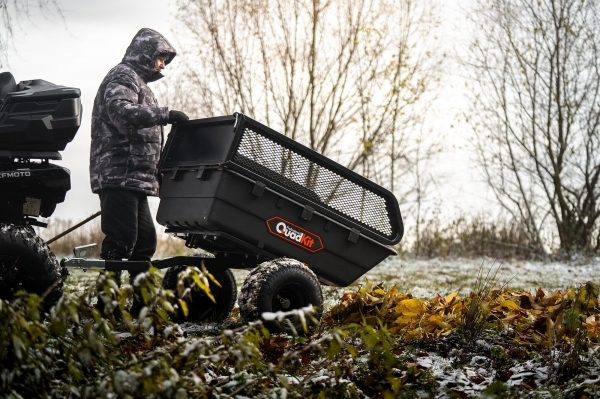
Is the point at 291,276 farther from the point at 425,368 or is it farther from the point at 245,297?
the point at 425,368

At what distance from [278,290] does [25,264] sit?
1.60 metres

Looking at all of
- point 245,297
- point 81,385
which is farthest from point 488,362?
point 81,385

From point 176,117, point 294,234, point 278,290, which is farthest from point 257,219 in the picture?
point 176,117

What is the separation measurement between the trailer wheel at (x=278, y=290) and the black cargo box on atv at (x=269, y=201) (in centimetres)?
18

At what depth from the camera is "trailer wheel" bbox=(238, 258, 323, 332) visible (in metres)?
5.53

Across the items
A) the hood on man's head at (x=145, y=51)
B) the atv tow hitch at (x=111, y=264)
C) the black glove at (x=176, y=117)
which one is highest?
the hood on man's head at (x=145, y=51)

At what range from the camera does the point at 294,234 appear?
579cm

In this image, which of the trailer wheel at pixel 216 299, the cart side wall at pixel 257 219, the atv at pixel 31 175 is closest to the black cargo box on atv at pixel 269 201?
the cart side wall at pixel 257 219

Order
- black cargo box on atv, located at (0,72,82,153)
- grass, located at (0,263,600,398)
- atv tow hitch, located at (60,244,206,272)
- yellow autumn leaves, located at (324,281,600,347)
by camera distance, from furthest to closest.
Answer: atv tow hitch, located at (60,244,206,272) → black cargo box on atv, located at (0,72,82,153) → yellow autumn leaves, located at (324,281,600,347) → grass, located at (0,263,600,398)

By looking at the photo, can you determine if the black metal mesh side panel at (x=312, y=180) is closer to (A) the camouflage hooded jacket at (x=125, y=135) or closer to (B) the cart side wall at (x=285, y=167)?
(B) the cart side wall at (x=285, y=167)

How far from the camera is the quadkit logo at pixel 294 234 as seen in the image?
18.6ft

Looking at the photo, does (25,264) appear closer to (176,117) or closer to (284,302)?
(176,117)

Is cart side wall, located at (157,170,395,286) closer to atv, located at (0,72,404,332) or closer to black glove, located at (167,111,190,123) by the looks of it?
atv, located at (0,72,404,332)

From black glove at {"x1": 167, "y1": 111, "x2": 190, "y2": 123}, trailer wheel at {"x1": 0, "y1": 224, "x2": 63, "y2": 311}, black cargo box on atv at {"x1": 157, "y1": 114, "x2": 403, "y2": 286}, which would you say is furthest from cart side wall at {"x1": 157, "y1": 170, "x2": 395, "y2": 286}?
trailer wheel at {"x1": 0, "y1": 224, "x2": 63, "y2": 311}
